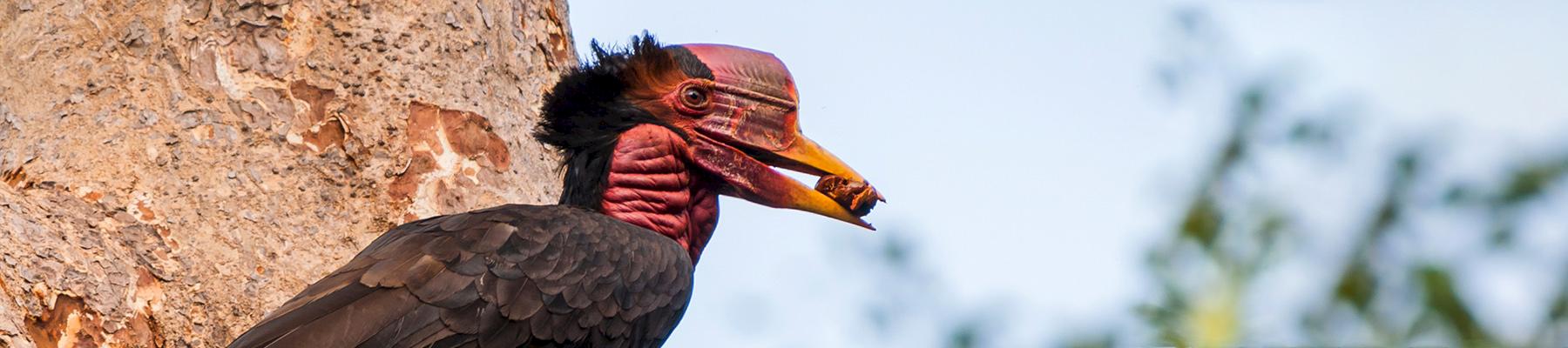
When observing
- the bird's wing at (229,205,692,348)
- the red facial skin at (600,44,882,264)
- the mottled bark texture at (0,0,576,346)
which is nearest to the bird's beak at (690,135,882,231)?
the red facial skin at (600,44,882,264)

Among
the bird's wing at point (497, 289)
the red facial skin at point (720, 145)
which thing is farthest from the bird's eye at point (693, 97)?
the bird's wing at point (497, 289)

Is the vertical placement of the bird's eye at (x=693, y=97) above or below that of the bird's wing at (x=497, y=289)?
above

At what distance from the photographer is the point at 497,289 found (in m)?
3.88

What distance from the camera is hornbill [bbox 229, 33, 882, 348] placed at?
12.5 ft

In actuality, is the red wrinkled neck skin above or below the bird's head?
below

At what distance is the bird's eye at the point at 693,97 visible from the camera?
460cm

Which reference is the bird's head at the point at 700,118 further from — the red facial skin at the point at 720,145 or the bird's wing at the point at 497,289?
the bird's wing at the point at 497,289

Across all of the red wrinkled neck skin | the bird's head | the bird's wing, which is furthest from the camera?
the bird's head

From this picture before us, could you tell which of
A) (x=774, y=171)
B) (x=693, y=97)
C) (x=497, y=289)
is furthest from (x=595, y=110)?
(x=497, y=289)

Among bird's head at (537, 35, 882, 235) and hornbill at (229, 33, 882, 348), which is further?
bird's head at (537, 35, 882, 235)

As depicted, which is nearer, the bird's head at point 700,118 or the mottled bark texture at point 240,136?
the mottled bark texture at point 240,136

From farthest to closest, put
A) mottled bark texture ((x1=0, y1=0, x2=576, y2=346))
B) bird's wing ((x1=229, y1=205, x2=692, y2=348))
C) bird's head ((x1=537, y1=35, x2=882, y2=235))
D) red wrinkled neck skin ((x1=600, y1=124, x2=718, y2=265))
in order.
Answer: bird's head ((x1=537, y1=35, x2=882, y2=235)), red wrinkled neck skin ((x1=600, y1=124, x2=718, y2=265)), mottled bark texture ((x1=0, y1=0, x2=576, y2=346)), bird's wing ((x1=229, y1=205, x2=692, y2=348))

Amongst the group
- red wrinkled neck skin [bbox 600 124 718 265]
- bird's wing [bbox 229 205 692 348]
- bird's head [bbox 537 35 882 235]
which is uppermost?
bird's head [bbox 537 35 882 235]

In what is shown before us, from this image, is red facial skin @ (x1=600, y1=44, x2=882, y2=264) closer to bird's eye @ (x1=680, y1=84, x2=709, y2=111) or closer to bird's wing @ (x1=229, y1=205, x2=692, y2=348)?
bird's eye @ (x1=680, y1=84, x2=709, y2=111)
